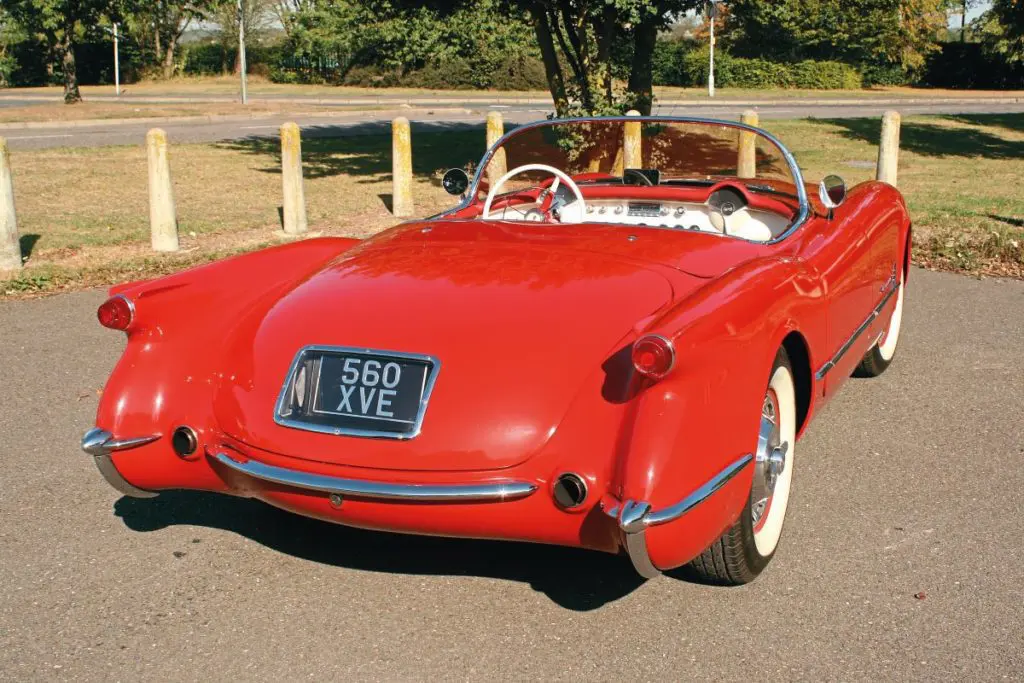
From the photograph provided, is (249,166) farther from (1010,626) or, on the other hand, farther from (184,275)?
(1010,626)

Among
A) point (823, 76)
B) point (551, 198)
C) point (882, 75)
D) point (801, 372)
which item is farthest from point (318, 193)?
point (882, 75)

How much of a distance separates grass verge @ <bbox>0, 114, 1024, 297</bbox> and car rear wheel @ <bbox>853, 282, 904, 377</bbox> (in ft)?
9.52

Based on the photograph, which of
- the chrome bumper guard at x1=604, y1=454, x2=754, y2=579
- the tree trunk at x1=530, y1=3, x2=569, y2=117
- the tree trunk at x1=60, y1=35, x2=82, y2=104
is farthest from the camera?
the tree trunk at x1=60, y1=35, x2=82, y2=104

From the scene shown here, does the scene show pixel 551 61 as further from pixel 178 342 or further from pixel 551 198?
pixel 178 342

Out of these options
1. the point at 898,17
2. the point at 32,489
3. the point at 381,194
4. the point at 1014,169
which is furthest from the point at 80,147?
the point at 898,17

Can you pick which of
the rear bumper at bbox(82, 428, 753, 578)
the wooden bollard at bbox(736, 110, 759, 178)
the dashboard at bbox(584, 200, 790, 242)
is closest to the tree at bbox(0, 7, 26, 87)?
the wooden bollard at bbox(736, 110, 759, 178)

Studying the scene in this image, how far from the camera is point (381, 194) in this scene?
13484mm

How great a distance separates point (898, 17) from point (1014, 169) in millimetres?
29239

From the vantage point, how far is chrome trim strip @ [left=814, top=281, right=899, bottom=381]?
4.23 meters

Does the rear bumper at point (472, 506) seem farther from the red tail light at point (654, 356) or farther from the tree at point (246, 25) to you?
the tree at point (246, 25)

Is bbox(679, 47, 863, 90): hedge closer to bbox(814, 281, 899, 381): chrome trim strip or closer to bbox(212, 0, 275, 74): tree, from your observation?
bbox(212, 0, 275, 74): tree

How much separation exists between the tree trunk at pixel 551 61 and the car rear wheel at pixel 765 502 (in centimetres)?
1039

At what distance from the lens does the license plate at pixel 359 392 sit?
337 cm

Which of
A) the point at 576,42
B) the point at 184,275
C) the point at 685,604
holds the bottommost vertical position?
the point at 685,604
